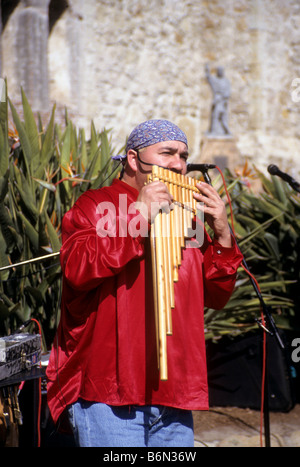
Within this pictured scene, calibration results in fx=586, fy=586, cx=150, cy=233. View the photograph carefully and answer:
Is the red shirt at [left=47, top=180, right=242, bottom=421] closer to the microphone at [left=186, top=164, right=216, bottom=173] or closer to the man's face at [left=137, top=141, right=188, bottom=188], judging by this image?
the man's face at [left=137, top=141, right=188, bottom=188]

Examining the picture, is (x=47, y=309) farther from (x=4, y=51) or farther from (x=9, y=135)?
(x=4, y=51)

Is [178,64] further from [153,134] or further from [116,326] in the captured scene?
[116,326]

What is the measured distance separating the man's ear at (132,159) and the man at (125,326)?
41 mm

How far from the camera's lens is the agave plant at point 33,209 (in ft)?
9.99

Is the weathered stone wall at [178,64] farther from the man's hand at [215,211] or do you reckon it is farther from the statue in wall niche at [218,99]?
the man's hand at [215,211]

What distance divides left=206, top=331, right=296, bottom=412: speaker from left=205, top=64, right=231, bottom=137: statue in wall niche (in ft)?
30.8

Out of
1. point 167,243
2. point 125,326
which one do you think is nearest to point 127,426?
point 125,326

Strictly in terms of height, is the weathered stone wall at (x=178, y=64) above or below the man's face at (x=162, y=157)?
above

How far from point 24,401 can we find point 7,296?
2.42 feet

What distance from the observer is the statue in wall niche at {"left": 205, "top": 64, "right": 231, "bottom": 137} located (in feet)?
42.0

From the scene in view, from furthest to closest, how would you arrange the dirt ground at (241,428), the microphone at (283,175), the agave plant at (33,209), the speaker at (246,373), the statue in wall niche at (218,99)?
the statue in wall niche at (218,99)
the speaker at (246,373)
the dirt ground at (241,428)
the agave plant at (33,209)
the microphone at (283,175)

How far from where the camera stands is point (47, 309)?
3156mm

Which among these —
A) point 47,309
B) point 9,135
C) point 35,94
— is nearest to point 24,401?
point 47,309

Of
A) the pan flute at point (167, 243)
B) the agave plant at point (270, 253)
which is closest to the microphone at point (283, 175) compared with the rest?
the pan flute at point (167, 243)
